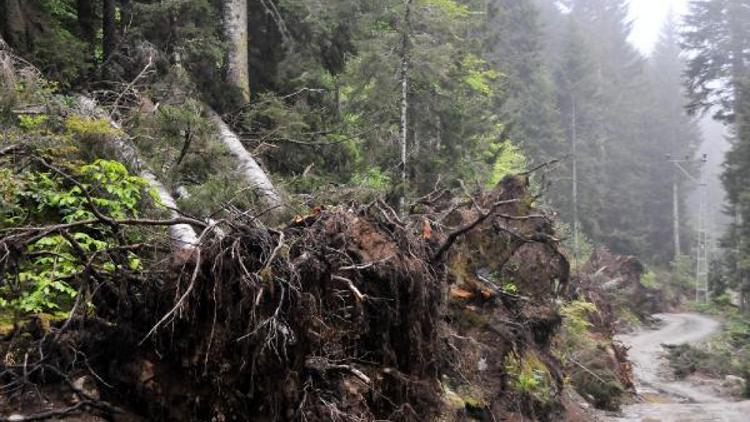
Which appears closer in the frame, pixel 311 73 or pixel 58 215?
pixel 58 215

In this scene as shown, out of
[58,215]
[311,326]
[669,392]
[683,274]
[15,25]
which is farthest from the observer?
[683,274]

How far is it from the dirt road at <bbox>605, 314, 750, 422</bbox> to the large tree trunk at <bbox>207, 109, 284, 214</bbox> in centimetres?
898

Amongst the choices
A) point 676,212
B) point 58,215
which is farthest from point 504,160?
point 676,212

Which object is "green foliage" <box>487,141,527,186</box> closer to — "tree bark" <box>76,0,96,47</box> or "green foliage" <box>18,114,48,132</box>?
"tree bark" <box>76,0,96,47</box>

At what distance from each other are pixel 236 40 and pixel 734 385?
16724 millimetres

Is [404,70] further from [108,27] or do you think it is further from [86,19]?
[86,19]

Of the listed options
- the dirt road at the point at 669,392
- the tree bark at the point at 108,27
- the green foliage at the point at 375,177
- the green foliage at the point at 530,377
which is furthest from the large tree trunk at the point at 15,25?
the dirt road at the point at 669,392

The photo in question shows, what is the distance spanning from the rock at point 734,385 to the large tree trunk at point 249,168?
14.8m

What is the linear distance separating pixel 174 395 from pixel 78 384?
867 mm

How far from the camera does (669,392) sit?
17.4 metres

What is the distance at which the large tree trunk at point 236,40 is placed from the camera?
37.5 ft

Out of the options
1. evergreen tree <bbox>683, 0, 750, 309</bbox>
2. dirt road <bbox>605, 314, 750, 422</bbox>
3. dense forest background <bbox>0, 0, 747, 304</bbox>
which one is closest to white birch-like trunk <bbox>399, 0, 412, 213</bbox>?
dense forest background <bbox>0, 0, 747, 304</bbox>

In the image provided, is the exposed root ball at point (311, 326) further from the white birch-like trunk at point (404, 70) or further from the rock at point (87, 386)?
the white birch-like trunk at point (404, 70)

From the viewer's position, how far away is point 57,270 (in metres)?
5.82
